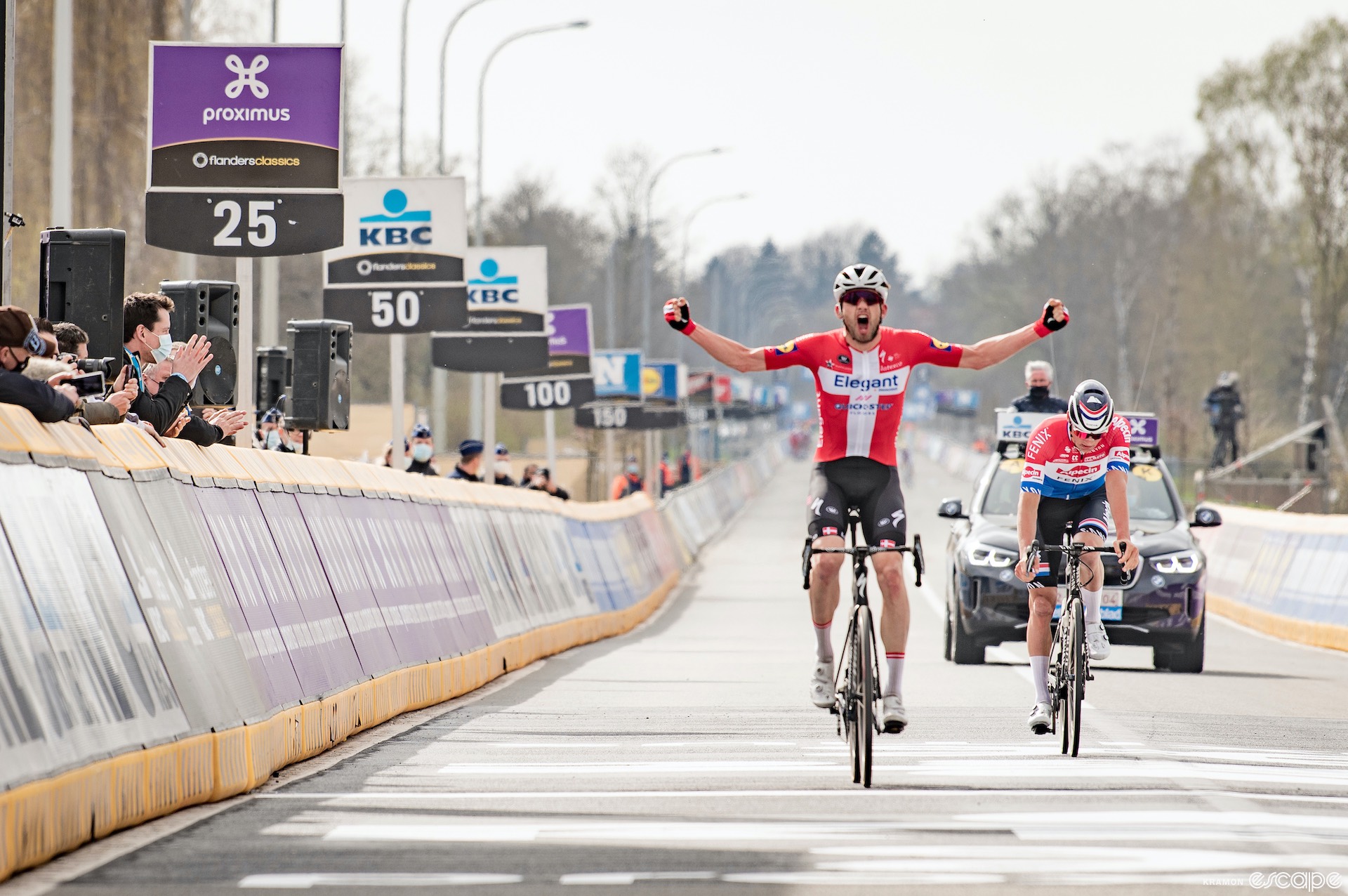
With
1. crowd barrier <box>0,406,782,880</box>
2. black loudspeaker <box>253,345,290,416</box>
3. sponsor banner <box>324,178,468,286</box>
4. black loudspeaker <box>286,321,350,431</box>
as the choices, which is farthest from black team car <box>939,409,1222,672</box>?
sponsor banner <box>324,178,468,286</box>

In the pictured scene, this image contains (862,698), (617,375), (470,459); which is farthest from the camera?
(617,375)

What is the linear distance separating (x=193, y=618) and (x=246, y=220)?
6.63 m

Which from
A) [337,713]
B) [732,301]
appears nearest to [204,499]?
[337,713]

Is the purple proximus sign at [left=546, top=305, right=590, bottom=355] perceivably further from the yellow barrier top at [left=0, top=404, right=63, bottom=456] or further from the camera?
the yellow barrier top at [left=0, top=404, right=63, bottom=456]

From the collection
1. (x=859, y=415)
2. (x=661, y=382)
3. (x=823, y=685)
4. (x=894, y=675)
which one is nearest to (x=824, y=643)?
(x=823, y=685)

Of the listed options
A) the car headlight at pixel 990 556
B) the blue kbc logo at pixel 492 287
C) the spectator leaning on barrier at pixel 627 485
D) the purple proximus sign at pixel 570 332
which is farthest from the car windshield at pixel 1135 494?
the spectator leaning on barrier at pixel 627 485

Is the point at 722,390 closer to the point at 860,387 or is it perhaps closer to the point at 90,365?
the point at 860,387

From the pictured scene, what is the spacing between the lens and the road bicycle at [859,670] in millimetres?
9250

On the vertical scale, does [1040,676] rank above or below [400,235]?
below

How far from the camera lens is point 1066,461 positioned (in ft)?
37.9

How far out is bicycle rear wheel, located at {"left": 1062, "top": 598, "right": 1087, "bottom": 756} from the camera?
1063 cm

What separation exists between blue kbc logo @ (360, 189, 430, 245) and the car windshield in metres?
6.43

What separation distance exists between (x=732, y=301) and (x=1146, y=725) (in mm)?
120728

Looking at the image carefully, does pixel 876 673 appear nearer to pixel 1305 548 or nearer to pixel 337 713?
pixel 337 713
